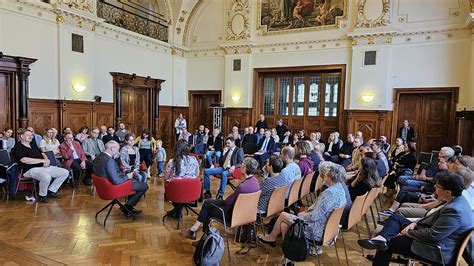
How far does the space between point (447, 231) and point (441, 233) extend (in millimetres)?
44

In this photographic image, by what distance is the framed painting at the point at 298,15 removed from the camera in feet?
35.7

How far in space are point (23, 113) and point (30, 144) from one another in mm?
3393

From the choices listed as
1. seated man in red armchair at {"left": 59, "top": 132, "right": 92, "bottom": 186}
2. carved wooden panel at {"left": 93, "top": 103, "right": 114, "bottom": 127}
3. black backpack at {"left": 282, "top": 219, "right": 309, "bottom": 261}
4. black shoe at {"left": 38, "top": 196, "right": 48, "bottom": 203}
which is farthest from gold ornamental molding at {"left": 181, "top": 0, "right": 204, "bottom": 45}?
black backpack at {"left": 282, "top": 219, "right": 309, "bottom": 261}

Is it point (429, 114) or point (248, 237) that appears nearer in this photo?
point (248, 237)

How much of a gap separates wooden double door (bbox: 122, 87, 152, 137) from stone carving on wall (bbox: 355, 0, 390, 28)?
26.4ft

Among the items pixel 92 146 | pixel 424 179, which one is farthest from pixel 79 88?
pixel 424 179

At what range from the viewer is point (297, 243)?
2842 millimetres

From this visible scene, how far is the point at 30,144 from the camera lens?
17.5ft

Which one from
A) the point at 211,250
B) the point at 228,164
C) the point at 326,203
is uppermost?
the point at 326,203

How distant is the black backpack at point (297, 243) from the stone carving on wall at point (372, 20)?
9175 mm

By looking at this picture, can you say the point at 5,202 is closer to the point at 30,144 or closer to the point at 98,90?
the point at 30,144

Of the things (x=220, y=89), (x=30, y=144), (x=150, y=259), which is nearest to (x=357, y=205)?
(x=150, y=259)

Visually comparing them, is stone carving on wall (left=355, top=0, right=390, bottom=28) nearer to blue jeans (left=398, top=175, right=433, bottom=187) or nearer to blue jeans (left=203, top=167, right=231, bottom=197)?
blue jeans (left=398, top=175, right=433, bottom=187)

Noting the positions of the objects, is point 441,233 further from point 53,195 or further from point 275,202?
point 53,195
